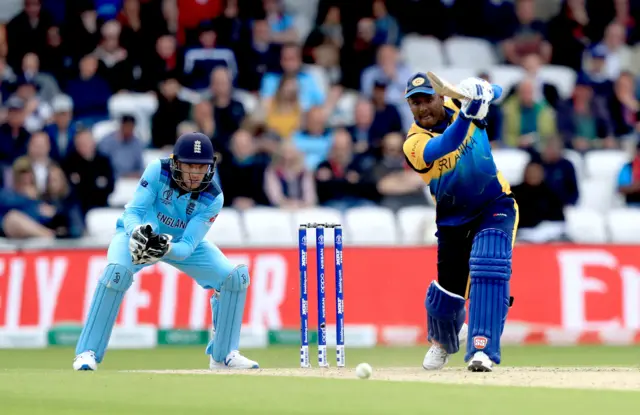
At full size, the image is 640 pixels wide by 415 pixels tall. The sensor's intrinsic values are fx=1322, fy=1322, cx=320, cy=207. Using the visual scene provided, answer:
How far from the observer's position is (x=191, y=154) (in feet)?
30.2

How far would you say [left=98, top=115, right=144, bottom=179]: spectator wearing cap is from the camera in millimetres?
15016

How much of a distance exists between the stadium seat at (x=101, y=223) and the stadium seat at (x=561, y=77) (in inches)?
241

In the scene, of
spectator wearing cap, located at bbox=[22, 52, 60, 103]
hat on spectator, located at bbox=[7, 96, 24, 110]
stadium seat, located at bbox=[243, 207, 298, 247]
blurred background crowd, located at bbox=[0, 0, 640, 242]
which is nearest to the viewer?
stadium seat, located at bbox=[243, 207, 298, 247]

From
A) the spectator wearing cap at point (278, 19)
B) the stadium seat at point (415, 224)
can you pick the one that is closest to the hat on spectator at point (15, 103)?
the spectator wearing cap at point (278, 19)

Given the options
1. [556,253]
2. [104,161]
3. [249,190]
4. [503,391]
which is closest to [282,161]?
[249,190]

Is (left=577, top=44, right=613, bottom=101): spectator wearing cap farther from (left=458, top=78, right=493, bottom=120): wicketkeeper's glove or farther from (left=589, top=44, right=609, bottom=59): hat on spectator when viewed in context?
(left=458, top=78, right=493, bottom=120): wicketkeeper's glove

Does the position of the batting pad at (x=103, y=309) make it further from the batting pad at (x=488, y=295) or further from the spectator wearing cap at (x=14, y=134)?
the spectator wearing cap at (x=14, y=134)

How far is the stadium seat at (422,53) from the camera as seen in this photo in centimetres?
1731

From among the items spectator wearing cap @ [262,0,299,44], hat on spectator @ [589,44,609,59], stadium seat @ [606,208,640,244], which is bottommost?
stadium seat @ [606,208,640,244]

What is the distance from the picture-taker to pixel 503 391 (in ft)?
24.3

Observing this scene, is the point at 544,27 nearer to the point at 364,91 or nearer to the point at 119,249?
the point at 364,91

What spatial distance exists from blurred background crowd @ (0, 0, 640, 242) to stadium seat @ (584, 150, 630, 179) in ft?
0.08

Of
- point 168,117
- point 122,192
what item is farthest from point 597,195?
point 122,192

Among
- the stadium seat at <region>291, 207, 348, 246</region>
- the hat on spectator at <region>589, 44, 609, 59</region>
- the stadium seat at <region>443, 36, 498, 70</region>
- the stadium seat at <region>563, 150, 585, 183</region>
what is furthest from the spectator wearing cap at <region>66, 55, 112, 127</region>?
the hat on spectator at <region>589, 44, 609, 59</region>
